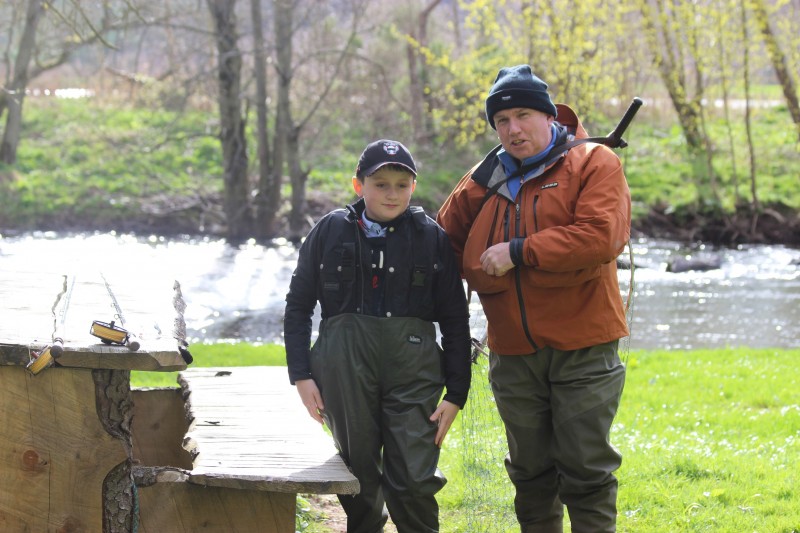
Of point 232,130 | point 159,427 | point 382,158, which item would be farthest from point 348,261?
point 232,130

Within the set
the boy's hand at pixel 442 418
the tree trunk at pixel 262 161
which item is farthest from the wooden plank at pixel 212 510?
the tree trunk at pixel 262 161

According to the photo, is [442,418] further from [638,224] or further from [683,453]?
[638,224]

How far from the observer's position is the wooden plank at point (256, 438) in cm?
356

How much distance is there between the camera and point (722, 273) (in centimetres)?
1761

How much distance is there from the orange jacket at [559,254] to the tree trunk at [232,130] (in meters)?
16.3

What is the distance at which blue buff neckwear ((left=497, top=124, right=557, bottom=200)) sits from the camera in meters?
4.03

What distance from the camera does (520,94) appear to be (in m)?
3.95

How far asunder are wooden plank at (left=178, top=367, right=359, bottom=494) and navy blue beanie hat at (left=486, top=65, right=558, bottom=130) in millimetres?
1478

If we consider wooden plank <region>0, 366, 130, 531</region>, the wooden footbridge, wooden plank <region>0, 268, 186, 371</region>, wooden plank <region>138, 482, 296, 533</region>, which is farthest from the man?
wooden plank <region>0, 366, 130, 531</region>

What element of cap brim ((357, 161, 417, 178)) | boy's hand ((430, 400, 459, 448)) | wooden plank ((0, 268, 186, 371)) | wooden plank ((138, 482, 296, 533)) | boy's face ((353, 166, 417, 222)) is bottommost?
wooden plank ((138, 482, 296, 533))

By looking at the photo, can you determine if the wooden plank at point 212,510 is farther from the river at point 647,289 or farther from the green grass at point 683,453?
the river at point 647,289

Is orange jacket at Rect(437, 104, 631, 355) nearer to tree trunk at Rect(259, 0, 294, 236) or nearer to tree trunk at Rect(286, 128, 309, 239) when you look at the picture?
tree trunk at Rect(259, 0, 294, 236)

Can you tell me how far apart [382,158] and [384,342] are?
70cm

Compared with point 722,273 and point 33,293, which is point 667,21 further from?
point 33,293
